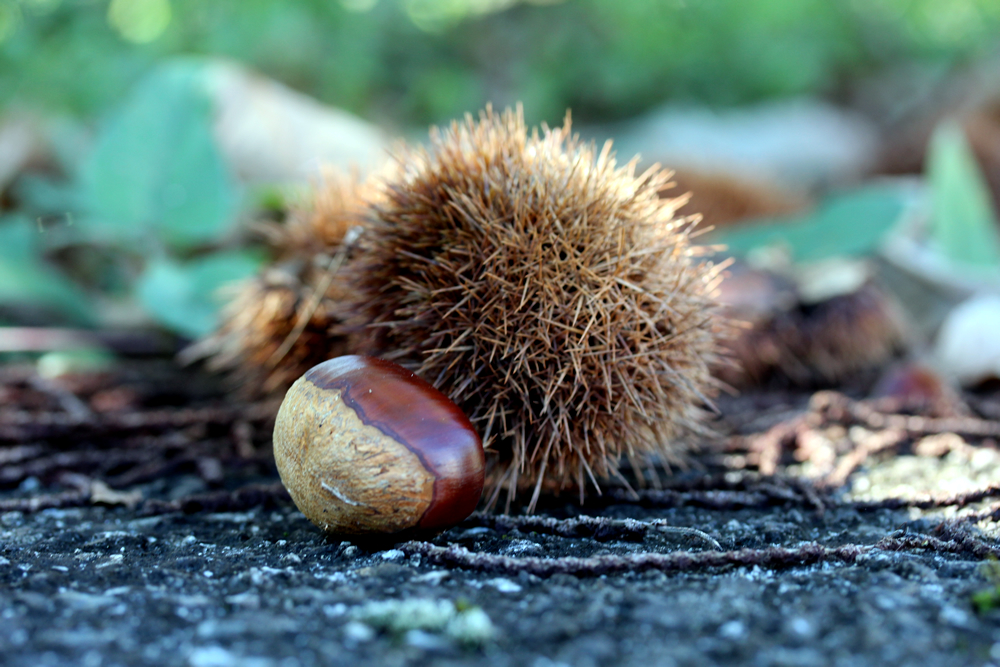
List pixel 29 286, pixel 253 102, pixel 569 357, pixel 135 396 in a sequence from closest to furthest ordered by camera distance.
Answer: pixel 569 357 < pixel 135 396 < pixel 29 286 < pixel 253 102

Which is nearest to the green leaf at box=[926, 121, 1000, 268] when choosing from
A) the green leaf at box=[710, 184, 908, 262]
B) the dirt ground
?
the green leaf at box=[710, 184, 908, 262]

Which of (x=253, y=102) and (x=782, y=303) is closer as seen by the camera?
(x=782, y=303)

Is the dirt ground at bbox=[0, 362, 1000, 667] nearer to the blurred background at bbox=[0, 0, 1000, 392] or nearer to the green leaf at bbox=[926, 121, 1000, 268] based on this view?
the blurred background at bbox=[0, 0, 1000, 392]

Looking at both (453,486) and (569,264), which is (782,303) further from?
(453,486)

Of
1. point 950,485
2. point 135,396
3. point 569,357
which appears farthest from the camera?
point 135,396

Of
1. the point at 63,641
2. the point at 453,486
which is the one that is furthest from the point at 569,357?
the point at 63,641

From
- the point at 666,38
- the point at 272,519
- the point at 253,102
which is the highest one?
the point at 666,38

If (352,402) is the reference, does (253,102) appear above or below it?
above

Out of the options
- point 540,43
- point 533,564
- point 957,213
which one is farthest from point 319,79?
point 533,564
